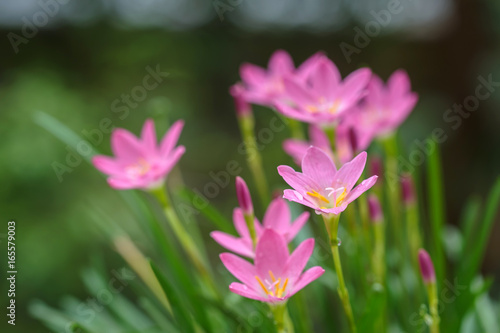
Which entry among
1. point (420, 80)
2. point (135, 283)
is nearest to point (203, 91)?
point (420, 80)

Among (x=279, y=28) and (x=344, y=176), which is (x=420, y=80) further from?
(x=344, y=176)

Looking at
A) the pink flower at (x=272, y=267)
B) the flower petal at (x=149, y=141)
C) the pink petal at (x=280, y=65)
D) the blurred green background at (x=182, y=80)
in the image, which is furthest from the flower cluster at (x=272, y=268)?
the blurred green background at (x=182, y=80)

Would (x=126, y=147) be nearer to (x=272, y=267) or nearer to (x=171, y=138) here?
(x=171, y=138)

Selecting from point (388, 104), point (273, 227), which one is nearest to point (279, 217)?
point (273, 227)

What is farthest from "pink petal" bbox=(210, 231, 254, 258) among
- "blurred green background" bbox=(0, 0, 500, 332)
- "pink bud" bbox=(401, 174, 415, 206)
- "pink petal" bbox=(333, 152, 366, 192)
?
"blurred green background" bbox=(0, 0, 500, 332)

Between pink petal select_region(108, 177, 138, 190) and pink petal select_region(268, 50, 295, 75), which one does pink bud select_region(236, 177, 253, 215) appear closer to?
pink petal select_region(108, 177, 138, 190)

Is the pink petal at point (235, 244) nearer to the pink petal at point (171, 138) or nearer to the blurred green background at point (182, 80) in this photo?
the pink petal at point (171, 138)
